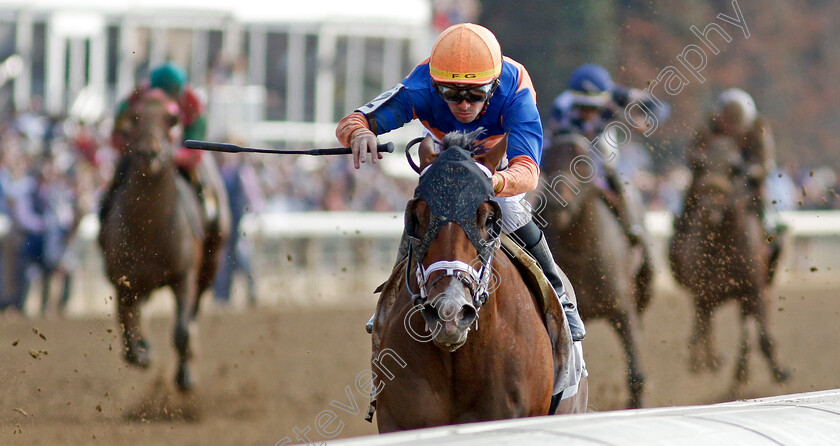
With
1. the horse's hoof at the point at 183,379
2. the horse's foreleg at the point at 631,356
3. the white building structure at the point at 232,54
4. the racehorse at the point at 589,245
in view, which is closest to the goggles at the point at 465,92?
the racehorse at the point at 589,245

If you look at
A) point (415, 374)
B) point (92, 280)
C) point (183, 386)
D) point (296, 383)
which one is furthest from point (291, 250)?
point (415, 374)

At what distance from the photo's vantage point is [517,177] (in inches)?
148

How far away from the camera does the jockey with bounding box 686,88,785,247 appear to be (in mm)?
8578

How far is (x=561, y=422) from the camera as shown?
319cm

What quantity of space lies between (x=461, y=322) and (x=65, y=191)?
31.2 ft

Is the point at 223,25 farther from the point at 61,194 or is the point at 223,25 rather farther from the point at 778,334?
the point at 778,334

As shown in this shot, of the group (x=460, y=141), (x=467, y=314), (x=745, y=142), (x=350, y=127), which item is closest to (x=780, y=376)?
(x=745, y=142)

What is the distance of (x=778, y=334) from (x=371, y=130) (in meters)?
8.58

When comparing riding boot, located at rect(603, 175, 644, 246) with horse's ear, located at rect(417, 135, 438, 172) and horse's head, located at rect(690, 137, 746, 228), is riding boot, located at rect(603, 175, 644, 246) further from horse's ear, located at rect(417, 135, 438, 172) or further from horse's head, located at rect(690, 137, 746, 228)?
horse's ear, located at rect(417, 135, 438, 172)

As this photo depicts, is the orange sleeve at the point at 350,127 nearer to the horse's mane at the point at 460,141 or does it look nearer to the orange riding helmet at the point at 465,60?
the orange riding helmet at the point at 465,60

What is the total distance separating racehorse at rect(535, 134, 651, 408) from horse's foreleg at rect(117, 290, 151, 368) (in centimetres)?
266

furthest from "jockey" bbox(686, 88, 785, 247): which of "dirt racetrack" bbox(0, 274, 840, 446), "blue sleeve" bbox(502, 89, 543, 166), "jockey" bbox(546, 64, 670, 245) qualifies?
"blue sleeve" bbox(502, 89, 543, 166)

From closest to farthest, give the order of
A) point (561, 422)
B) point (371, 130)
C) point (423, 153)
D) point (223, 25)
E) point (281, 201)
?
point (561, 422), point (423, 153), point (371, 130), point (281, 201), point (223, 25)

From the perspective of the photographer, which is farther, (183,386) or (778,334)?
(778,334)
